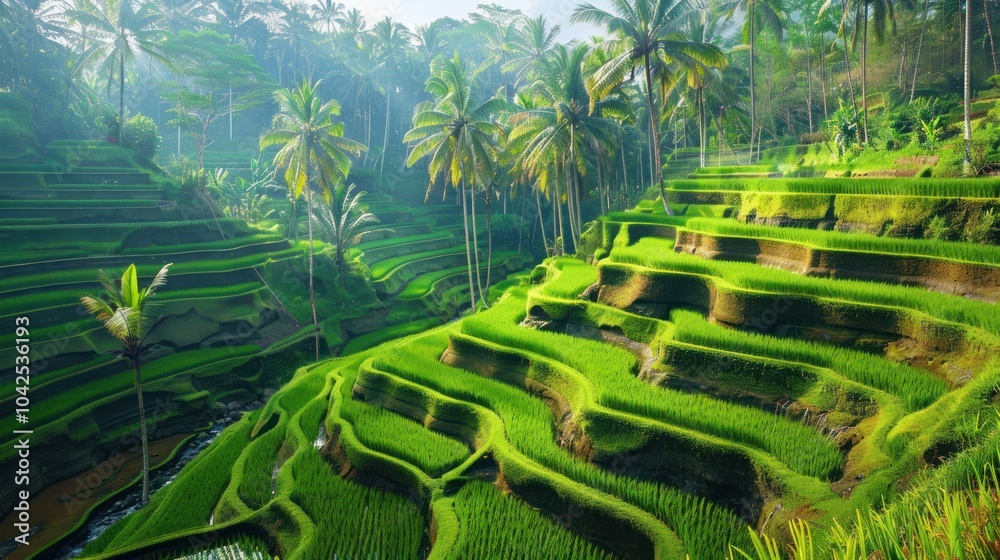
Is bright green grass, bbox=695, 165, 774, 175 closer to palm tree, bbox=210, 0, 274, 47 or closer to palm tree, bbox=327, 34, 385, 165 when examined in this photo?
palm tree, bbox=327, 34, 385, 165

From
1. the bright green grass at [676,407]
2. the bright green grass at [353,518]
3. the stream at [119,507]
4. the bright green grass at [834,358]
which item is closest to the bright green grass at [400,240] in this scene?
the stream at [119,507]

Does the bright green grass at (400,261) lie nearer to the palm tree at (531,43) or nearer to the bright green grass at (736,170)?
the palm tree at (531,43)

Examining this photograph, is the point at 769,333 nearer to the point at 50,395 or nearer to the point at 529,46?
the point at 50,395

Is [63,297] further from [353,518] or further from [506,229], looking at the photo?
[506,229]

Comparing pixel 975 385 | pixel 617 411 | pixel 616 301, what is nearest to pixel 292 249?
pixel 616 301

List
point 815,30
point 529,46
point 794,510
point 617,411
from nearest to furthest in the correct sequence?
1. point 794,510
2. point 617,411
3. point 815,30
4. point 529,46

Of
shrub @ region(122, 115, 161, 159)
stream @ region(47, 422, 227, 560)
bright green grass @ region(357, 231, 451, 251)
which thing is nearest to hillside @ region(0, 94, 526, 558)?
stream @ region(47, 422, 227, 560)

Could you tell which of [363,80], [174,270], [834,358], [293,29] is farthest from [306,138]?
[293,29]
